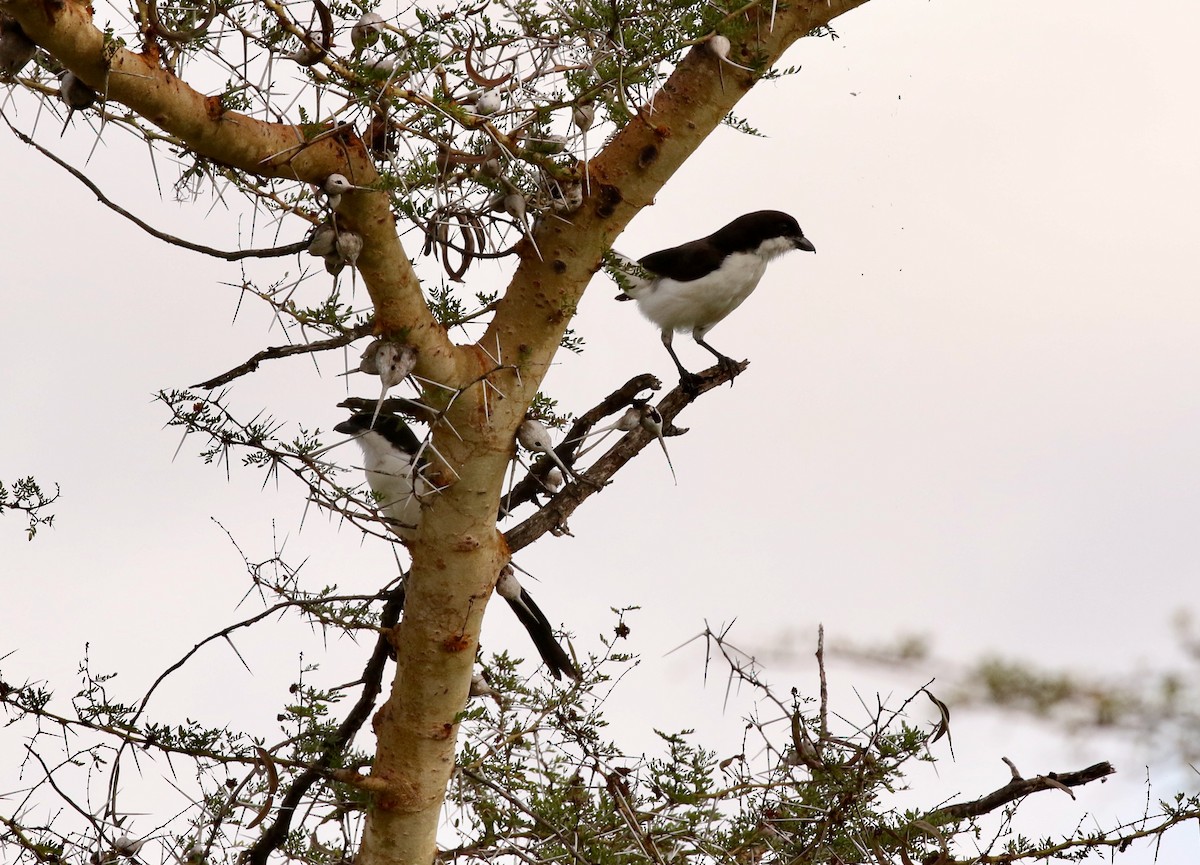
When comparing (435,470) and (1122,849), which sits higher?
(435,470)

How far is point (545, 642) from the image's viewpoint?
13.0ft

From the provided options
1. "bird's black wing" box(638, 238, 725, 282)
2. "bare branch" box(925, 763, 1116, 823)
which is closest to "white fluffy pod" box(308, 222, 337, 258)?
"bare branch" box(925, 763, 1116, 823)

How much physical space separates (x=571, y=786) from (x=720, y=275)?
7.85 ft

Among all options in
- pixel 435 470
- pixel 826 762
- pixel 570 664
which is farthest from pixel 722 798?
pixel 435 470

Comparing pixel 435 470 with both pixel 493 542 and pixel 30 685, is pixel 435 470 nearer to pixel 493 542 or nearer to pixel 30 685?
pixel 493 542

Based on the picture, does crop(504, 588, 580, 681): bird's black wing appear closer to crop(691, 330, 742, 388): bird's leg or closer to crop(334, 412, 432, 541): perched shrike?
crop(334, 412, 432, 541): perched shrike

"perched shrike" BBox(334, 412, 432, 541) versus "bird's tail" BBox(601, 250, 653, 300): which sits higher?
"perched shrike" BBox(334, 412, 432, 541)

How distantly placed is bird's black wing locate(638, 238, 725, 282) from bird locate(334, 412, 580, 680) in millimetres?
1325

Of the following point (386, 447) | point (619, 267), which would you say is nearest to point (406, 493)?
point (619, 267)

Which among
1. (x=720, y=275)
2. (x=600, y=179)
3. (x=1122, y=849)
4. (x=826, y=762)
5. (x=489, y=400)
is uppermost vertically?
(x=720, y=275)

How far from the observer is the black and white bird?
5.24 metres

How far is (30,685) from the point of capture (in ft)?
11.1

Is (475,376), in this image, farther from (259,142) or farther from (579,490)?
(259,142)

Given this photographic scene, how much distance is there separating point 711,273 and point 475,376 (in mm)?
2334
